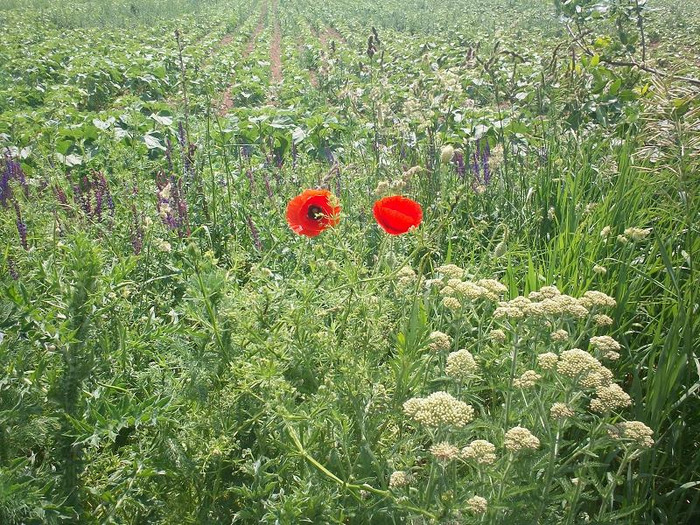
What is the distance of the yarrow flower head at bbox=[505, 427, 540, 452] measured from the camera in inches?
43.6

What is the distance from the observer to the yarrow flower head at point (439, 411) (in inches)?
43.1

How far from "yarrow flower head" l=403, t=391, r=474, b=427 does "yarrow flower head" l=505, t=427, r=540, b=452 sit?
93 millimetres

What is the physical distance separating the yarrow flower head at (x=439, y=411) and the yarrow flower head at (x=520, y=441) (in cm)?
9

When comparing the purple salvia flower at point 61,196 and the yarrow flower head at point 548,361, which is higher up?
the yarrow flower head at point 548,361

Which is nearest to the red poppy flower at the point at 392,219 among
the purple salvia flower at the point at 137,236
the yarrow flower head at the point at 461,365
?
the yarrow flower head at the point at 461,365

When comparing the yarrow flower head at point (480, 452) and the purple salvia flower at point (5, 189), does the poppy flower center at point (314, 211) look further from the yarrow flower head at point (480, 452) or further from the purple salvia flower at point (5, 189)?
the purple salvia flower at point (5, 189)

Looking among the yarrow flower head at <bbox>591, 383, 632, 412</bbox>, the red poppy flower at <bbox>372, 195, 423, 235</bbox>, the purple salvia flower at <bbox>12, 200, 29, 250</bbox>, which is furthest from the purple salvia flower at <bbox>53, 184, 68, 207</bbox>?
the yarrow flower head at <bbox>591, 383, 632, 412</bbox>

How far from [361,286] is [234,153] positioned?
2.83m

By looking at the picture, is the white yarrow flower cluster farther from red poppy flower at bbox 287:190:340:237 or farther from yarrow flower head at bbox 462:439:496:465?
red poppy flower at bbox 287:190:340:237

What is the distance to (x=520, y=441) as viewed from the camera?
1117 mm

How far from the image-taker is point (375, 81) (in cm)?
307

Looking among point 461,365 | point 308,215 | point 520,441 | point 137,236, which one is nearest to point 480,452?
point 520,441

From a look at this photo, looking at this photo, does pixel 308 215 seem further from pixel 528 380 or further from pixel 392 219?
pixel 528 380

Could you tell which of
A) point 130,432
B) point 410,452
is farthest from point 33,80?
point 410,452
